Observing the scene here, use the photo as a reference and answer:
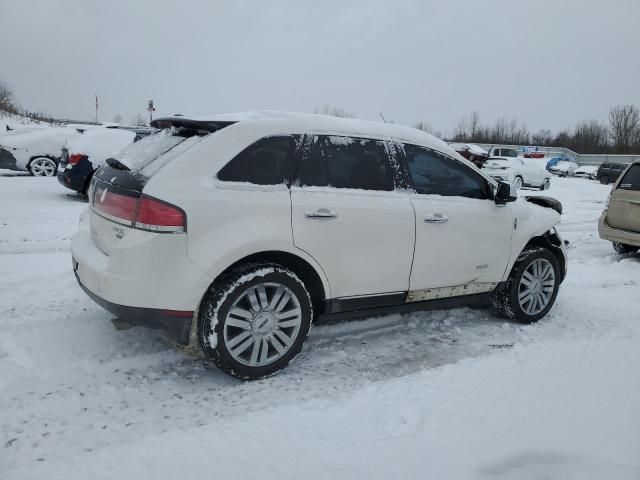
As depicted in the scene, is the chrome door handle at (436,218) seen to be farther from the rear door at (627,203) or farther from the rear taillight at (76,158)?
the rear taillight at (76,158)

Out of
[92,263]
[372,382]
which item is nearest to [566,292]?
[372,382]

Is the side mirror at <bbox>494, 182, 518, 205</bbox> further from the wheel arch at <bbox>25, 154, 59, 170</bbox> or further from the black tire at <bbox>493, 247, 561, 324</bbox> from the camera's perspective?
the wheel arch at <bbox>25, 154, 59, 170</bbox>

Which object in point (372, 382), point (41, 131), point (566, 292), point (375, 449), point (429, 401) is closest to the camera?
point (375, 449)

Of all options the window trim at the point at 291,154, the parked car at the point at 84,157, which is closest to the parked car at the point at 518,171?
the parked car at the point at 84,157

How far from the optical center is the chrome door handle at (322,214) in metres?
3.17

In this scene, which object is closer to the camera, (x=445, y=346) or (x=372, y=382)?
(x=372, y=382)

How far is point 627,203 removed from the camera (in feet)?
23.9

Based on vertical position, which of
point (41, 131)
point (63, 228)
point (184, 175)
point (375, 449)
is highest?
point (41, 131)

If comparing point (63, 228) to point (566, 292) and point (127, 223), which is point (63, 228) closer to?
point (127, 223)

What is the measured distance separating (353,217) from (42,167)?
12714 mm

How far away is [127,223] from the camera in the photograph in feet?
9.43

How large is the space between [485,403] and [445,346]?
2.91ft

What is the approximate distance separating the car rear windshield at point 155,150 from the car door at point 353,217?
0.79 m

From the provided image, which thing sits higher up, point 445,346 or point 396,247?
point 396,247
